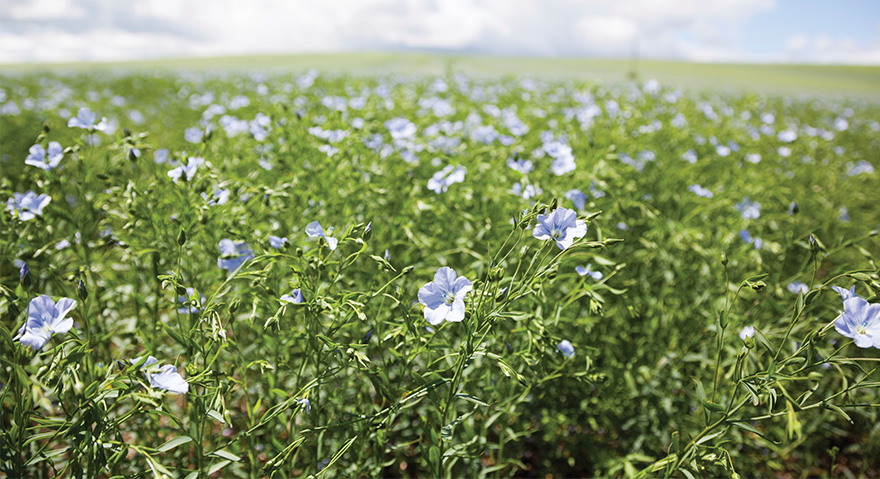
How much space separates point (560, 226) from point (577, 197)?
679 mm

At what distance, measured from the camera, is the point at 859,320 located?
1125 mm

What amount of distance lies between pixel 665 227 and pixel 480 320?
140 centimetres

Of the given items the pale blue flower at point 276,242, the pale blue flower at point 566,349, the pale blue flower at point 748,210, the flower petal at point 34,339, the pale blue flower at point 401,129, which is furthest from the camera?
the pale blue flower at point 748,210

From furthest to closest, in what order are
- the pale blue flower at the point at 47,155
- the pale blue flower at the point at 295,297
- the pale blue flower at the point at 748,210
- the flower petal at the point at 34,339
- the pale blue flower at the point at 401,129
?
the pale blue flower at the point at 748,210 < the pale blue flower at the point at 401,129 < the pale blue flower at the point at 47,155 < the pale blue flower at the point at 295,297 < the flower petal at the point at 34,339

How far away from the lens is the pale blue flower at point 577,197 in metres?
1.83

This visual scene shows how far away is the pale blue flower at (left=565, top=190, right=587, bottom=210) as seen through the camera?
71.9 inches

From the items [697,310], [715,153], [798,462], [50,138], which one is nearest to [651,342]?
[697,310]

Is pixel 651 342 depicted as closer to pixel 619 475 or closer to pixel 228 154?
pixel 619 475

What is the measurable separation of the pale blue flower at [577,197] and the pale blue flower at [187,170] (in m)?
1.37

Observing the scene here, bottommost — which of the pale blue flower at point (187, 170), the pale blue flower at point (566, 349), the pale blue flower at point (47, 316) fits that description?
the pale blue flower at point (566, 349)

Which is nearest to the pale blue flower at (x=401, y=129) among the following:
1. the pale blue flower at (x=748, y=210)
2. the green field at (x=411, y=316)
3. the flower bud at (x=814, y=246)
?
the green field at (x=411, y=316)

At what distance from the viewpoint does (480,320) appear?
3.90 ft

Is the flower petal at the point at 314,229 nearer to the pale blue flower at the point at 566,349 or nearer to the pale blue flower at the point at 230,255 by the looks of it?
the pale blue flower at the point at 230,255

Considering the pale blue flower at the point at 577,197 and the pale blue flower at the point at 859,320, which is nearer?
the pale blue flower at the point at 859,320
